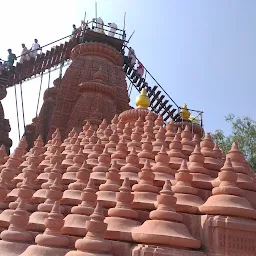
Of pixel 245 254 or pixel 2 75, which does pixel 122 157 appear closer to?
pixel 245 254

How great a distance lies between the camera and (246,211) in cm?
473

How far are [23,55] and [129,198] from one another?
13.2 m

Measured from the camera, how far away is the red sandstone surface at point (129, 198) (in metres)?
4.53

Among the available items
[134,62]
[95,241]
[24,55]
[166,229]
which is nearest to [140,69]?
[134,62]

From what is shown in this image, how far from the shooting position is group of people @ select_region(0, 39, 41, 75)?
16188 mm

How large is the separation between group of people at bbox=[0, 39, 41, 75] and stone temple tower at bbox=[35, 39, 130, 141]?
1802 millimetres

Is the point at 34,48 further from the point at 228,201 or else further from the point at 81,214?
the point at 228,201

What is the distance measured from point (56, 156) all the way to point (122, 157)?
126cm

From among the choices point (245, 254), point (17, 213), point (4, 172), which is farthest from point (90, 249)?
point (4, 172)

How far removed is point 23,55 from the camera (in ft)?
54.7

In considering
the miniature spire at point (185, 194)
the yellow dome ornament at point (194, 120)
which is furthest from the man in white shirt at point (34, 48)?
the miniature spire at point (185, 194)

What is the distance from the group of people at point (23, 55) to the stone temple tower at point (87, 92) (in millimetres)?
1802

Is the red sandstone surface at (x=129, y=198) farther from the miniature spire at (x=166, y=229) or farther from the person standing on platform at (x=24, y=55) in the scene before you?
the person standing on platform at (x=24, y=55)

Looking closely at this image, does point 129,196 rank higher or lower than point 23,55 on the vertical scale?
lower
